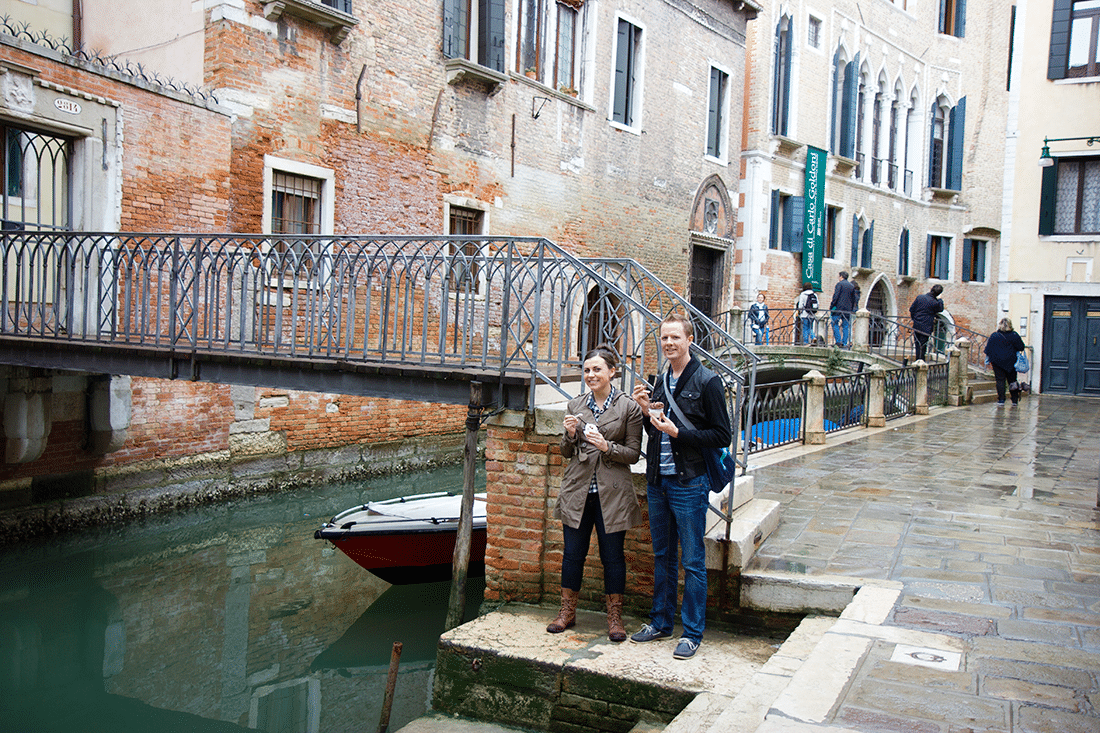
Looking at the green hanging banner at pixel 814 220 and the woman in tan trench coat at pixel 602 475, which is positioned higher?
the green hanging banner at pixel 814 220

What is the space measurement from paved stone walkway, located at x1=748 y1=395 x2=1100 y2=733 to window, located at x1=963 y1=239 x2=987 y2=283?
18.0 m

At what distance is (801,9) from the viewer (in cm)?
2112

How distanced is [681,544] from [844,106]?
20883 mm

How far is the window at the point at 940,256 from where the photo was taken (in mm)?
26219

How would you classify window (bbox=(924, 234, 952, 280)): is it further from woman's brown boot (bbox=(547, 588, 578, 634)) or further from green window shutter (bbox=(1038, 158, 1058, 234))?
woman's brown boot (bbox=(547, 588, 578, 634))

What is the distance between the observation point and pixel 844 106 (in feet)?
74.3

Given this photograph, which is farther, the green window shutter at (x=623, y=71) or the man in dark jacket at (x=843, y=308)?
the man in dark jacket at (x=843, y=308)

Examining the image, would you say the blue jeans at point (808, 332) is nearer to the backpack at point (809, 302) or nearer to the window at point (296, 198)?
the backpack at point (809, 302)

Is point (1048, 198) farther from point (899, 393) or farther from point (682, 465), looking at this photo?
point (682, 465)

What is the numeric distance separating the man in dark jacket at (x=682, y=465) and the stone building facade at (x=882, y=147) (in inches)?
635

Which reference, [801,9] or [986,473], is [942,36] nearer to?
[801,9]

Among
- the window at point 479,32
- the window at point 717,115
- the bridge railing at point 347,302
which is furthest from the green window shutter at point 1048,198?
the bridge railing at point 347,302

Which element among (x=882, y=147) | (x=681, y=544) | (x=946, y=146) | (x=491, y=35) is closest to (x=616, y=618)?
(x=681, y=544)

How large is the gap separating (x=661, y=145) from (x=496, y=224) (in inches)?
199
